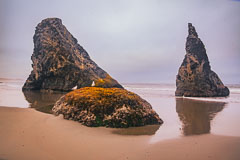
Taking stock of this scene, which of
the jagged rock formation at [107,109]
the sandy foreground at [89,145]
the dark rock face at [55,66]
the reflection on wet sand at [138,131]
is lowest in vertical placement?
the reflection on wet sand at [138,131]

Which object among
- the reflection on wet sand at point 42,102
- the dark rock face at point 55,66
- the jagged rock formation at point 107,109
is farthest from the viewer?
the dark rock face at point 55,66

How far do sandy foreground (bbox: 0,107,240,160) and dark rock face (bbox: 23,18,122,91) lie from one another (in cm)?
1339

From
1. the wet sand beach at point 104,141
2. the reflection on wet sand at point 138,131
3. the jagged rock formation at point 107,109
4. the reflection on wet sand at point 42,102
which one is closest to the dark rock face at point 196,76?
the reflection on wet sand at point 42,102

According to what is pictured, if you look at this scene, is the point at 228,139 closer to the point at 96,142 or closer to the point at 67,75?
the point at 96,142

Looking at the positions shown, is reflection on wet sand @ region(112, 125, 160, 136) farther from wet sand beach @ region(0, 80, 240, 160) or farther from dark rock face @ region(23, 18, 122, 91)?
dark rock face @ region(23, 18, 122, 91)

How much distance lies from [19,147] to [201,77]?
23497mm

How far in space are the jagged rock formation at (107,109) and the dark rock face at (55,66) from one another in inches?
465

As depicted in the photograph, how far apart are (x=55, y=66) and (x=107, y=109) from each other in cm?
1645

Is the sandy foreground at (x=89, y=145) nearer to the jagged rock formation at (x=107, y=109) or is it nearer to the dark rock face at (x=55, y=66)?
the jagged rock formation at (x=107, y=109)

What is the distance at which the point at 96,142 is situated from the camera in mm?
3738

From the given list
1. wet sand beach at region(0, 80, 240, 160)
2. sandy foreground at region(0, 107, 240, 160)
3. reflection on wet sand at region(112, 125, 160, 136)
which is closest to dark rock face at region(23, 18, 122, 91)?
reflection on wet sand at region(112, 125, 160, 136)

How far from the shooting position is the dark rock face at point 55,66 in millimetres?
19156

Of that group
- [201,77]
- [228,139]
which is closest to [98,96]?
[228,139]

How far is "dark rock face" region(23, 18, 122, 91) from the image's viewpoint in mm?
19156
